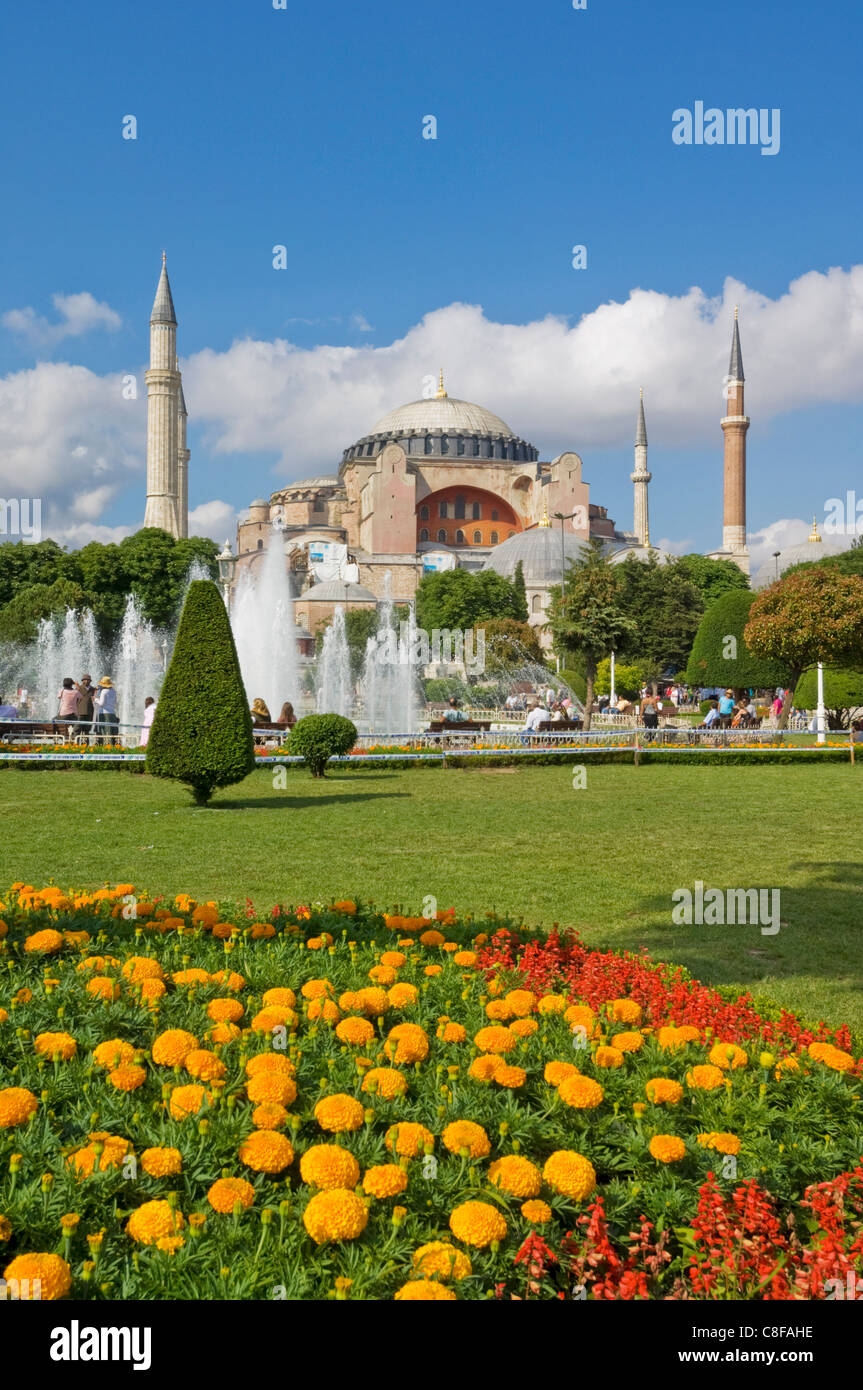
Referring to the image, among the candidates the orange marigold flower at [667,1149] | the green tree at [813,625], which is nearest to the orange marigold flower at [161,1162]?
the orange marigold flower at [667,1149]

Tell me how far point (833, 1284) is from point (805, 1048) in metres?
0.99

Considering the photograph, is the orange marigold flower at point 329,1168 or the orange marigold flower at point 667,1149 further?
the orange marigold flower at point 667,1149

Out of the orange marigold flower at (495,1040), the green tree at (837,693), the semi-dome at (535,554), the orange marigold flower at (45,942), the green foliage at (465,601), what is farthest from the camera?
the semi-dome at (535,554)

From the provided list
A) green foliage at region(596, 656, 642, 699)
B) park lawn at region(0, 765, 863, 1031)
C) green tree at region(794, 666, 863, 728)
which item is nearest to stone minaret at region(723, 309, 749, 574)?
green foliage at region(596, 656, 642, 699)

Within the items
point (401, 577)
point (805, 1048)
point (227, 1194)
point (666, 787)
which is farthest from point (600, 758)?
point (401, 577)

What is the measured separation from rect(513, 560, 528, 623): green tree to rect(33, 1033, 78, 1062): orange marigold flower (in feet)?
167

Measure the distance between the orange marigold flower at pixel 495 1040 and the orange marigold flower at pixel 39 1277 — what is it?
1249 mm

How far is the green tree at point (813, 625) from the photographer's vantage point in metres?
19.8

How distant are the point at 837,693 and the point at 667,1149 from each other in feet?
80.4

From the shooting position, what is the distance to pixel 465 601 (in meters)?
53.8

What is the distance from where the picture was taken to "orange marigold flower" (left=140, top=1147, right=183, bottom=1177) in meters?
2.22

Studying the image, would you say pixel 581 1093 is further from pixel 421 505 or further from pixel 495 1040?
pixel 421 505

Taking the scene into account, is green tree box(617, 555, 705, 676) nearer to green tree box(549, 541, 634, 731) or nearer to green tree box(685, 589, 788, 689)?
green tree box(685, 589, 788, 689)

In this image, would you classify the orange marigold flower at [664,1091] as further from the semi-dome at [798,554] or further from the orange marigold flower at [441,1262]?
the semi-dome at [798,554]
